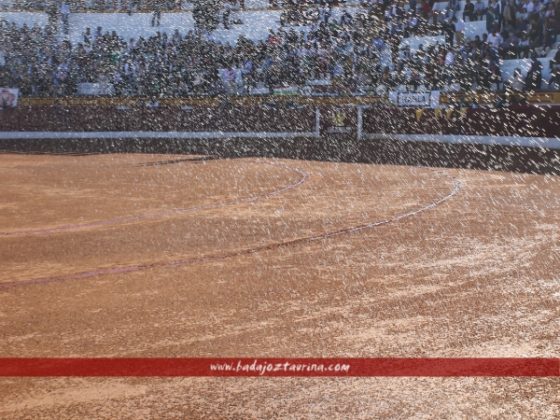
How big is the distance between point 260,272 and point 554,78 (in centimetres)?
1560

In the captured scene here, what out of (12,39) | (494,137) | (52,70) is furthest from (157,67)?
(494,137)

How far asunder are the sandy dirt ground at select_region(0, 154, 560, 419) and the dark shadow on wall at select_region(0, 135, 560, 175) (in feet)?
16.5

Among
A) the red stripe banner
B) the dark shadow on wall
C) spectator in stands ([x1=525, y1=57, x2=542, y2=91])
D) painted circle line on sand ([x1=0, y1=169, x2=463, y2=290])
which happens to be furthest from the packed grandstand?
the red stripe banner

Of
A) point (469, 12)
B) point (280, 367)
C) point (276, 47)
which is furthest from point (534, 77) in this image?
point (280, 367)

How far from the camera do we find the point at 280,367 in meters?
4.39

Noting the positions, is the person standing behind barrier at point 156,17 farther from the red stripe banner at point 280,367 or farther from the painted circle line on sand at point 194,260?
the red stripe banner at point 280,367

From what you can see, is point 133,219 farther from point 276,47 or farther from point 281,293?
point 276,47

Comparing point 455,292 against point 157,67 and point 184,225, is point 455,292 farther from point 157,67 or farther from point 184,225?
point 157,67

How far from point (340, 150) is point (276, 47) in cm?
706

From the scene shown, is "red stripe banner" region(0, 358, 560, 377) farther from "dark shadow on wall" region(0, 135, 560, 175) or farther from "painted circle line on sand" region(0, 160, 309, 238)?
"dark shadow on wall" region(0, 135, 560, 175)

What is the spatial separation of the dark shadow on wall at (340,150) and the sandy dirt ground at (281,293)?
16.5 feet

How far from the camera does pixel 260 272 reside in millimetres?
6789

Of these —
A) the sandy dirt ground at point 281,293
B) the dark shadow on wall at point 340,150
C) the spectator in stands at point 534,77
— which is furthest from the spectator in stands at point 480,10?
the sandy dirt ground at point 281,293

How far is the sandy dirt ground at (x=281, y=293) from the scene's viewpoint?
3.93 m
